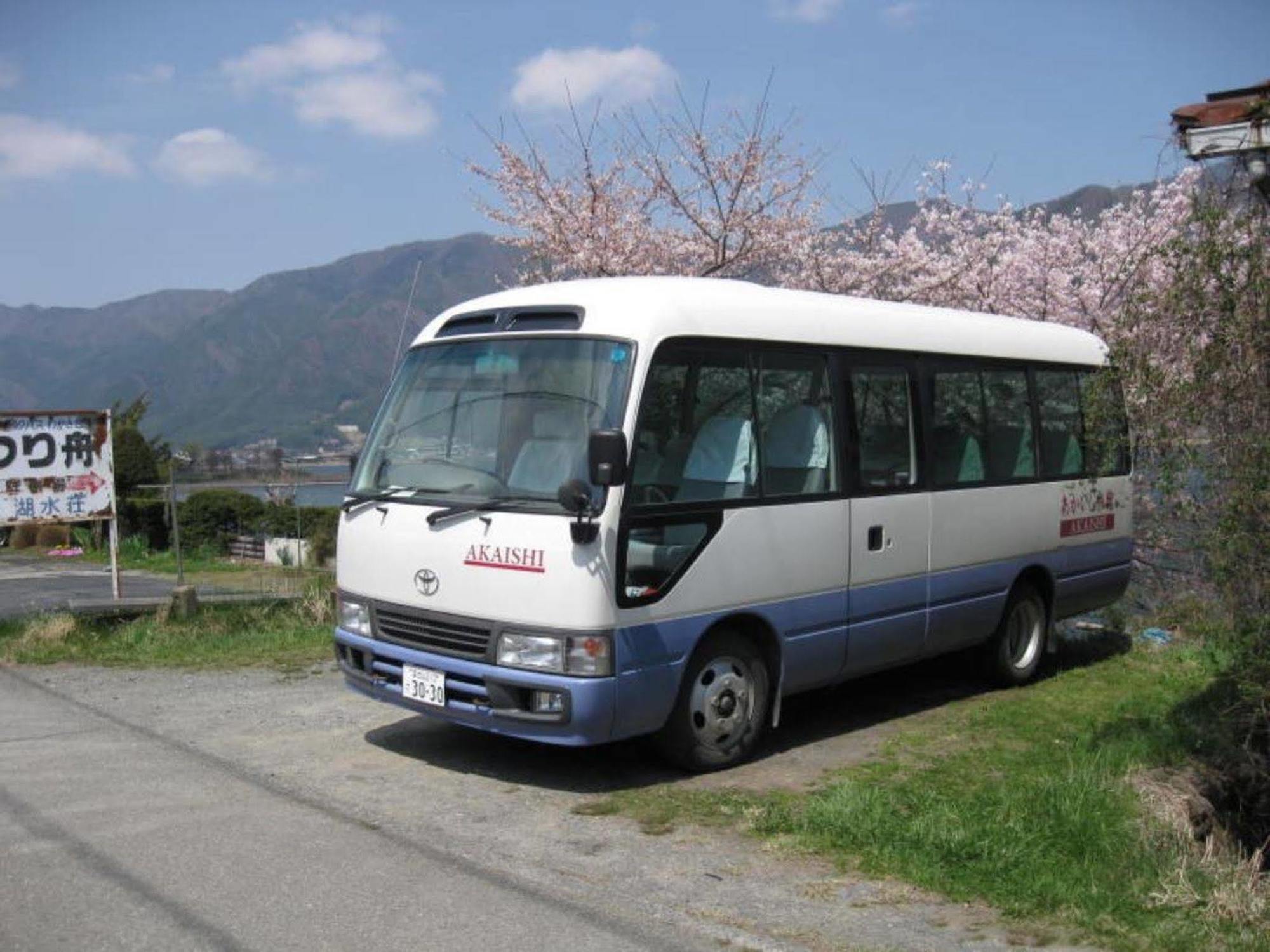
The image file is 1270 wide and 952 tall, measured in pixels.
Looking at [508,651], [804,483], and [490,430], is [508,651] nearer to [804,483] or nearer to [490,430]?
[490,430]

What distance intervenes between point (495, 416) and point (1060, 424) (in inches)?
204

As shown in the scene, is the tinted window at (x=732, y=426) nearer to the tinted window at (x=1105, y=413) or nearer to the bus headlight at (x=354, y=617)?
the tinted window at (x=1105, y=413)

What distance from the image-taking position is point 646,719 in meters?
6.61

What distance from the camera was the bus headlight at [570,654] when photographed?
632 cm

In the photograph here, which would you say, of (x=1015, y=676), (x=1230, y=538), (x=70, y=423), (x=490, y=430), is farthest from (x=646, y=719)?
(x=70, y=423)

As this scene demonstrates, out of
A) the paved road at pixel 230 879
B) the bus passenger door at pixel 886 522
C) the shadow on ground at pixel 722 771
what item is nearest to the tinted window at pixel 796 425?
the bus passenger door at pixel 886 522

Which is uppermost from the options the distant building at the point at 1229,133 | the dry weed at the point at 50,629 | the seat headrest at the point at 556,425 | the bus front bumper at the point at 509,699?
the distant building at the point at 1229,133

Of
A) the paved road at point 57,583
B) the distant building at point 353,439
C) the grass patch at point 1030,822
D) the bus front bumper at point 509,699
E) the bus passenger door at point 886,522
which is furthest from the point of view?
the paved road at point 57,583

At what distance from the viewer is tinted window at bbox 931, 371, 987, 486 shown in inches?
345

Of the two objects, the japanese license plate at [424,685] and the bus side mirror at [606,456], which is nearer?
the bus side mirror at [606,456]

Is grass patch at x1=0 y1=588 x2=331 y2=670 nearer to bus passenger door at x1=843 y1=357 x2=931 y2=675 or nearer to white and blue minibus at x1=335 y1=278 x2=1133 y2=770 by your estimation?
white and blue minibus at x1=335 y1=278 x2=1133 y2=770

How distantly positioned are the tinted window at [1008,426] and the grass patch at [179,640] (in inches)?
215

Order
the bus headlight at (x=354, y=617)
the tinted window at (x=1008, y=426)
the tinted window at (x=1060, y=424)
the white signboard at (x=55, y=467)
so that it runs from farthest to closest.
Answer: the white signboard at (x=55, y=467)
the tinted window at (x=1060, y=424)
the tinted window at (x=1008, y=426)
the bus headlight at (x=354, y=617)

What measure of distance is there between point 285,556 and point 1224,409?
26.1 metres
